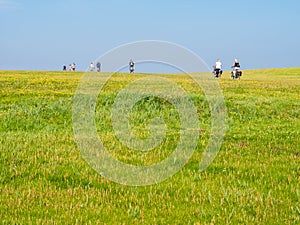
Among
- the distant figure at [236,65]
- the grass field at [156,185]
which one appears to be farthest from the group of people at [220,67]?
the grass field at [156,185]

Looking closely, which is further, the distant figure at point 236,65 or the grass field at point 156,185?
the distant figure at point 236,65

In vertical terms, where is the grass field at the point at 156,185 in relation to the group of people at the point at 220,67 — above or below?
below

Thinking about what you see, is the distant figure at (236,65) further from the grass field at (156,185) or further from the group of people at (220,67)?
the grass field at (156,185)

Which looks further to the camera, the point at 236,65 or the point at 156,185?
the point at 236,65

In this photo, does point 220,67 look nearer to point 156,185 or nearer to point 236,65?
point 236,65

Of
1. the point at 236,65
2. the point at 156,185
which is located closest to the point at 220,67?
the point at 236,65

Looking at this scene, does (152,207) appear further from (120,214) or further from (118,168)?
(118,168)

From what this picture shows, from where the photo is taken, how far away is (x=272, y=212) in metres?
7.34

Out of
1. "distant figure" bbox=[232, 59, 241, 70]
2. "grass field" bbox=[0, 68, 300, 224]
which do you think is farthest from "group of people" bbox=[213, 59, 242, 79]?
"grass field" bbox=[0, 68, 300, 224]

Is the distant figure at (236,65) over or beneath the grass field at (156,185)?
over

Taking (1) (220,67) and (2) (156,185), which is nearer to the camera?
(2) (156,185)

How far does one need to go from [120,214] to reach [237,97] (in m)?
21.3

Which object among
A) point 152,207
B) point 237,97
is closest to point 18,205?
point 152,207

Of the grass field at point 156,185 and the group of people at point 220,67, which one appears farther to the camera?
the group of people at point 220,67
